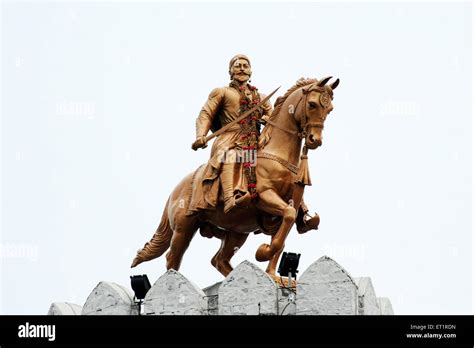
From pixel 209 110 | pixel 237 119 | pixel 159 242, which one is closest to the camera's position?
pixel 237 119

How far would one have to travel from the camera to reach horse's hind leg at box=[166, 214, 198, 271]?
23.6 meters

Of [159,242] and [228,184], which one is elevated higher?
[228,184]

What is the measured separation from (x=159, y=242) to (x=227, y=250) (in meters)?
1.13

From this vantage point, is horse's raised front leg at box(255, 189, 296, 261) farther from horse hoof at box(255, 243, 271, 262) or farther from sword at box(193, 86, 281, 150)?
sword at box(193, 86, 281, 150)

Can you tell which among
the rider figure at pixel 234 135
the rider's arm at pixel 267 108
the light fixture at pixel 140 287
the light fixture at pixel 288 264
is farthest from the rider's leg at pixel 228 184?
the light fixture at pixel 140 287

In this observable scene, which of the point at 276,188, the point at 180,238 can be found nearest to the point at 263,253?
the point at 276,188

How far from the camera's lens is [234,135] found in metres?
23.6

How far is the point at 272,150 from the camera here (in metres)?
23.1

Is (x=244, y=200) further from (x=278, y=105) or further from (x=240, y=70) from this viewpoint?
(x=240, y=70)

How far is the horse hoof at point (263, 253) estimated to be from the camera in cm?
2241

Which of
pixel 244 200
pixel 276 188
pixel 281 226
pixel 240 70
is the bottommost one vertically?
pixel 281 226

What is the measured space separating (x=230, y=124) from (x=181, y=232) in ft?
6.09
